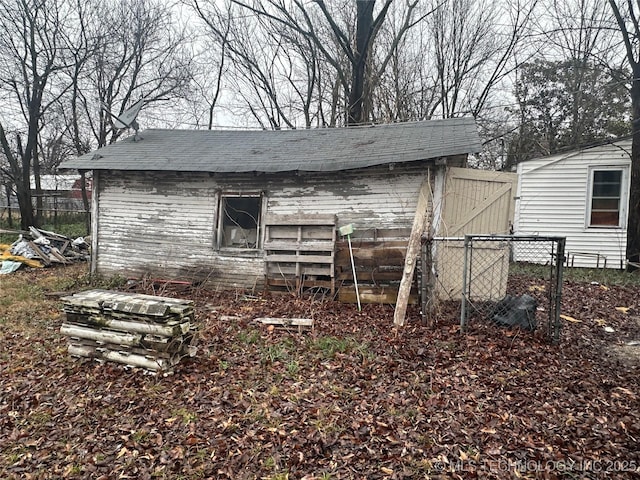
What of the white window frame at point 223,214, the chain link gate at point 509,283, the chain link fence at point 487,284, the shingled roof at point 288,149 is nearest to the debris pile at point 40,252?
the shingled roof at point 288,149

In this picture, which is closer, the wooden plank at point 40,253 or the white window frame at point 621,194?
the white window frame at point 621,194

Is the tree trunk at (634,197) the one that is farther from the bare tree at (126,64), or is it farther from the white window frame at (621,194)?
the bare tree at (126,64)

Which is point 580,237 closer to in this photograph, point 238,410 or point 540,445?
point 540,445

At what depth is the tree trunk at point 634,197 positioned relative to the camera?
376 inches

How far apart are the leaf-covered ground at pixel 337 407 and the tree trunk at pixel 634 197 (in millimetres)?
5432

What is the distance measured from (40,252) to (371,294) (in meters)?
10.3

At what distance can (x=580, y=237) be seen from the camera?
10.9m

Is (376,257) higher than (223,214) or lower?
lower

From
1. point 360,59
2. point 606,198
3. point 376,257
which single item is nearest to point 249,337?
point 376,257

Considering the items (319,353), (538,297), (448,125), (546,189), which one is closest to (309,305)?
(319,353)

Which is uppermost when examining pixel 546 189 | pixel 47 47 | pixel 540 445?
pixel 47 47

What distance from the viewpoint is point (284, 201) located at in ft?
25.4

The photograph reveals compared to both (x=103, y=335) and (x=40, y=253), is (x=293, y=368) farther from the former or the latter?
(x=40, y=253)

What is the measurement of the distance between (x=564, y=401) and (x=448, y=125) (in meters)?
6.31
